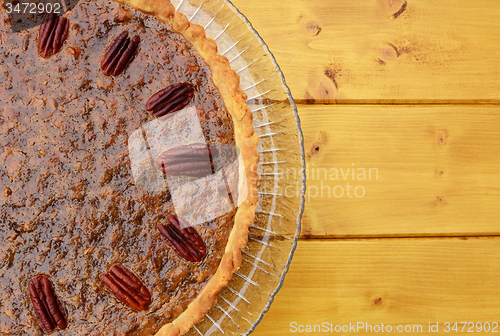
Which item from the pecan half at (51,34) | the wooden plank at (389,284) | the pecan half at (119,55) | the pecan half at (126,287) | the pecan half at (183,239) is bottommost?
the wooden plank at (389,284)

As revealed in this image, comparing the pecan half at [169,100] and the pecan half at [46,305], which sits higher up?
the pecan half at [169,100]

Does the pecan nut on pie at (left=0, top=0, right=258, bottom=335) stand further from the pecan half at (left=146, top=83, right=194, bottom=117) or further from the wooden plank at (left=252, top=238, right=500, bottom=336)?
the wooden plank at (left=252, top=238, right=500, bottom=336)

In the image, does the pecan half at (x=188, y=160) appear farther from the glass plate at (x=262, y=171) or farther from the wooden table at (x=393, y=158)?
the wooden table at (x=393, y=158)

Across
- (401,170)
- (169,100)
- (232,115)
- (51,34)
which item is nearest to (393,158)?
(401,170)

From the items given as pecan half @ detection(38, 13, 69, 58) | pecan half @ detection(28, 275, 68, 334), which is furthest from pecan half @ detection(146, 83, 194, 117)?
pecan half @ detection(28, 275, 68, 334)

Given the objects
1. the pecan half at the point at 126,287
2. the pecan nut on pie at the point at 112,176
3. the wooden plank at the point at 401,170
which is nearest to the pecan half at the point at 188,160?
the pecan nut on pie at the point at 112,176
